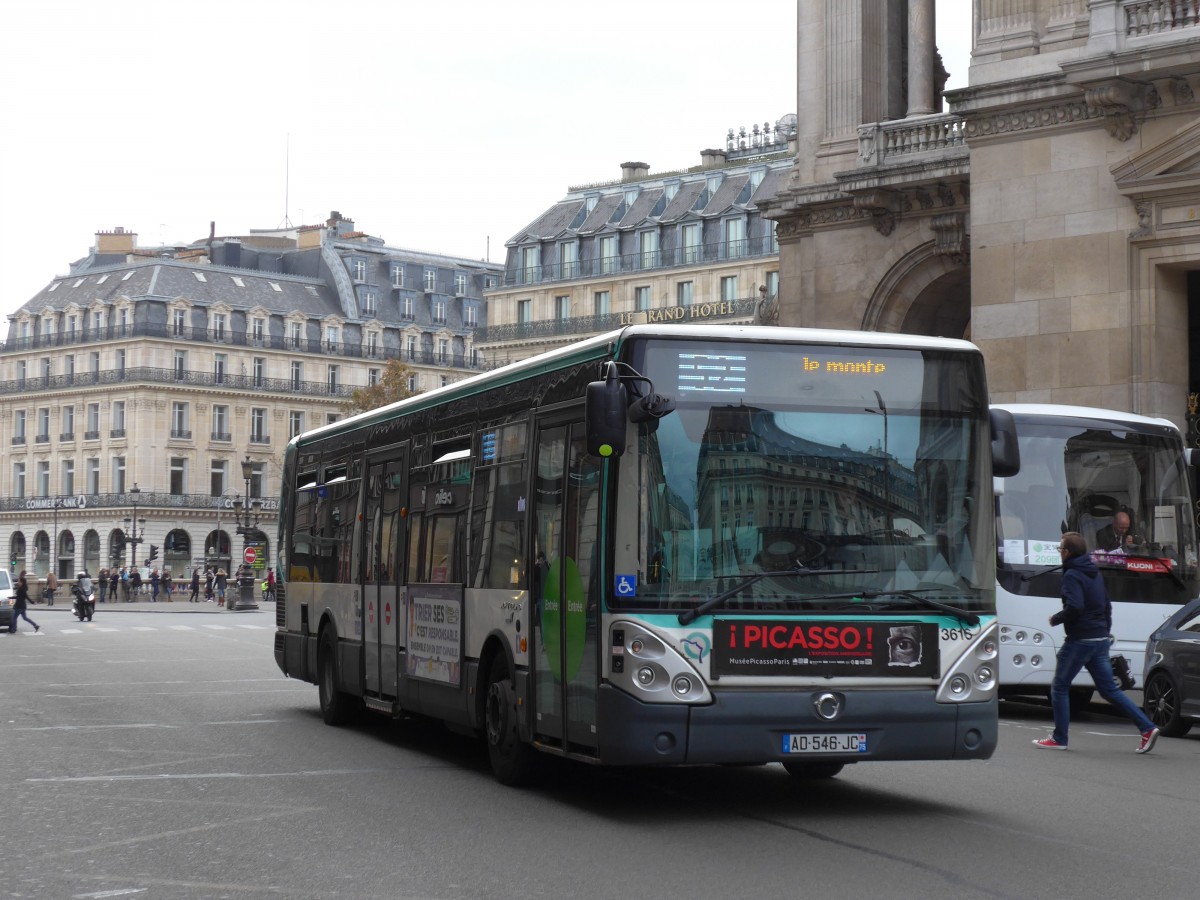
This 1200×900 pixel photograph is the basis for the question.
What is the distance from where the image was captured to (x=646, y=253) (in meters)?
90.4

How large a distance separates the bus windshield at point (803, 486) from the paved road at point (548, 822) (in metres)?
1.35

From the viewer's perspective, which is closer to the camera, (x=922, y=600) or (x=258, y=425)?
(x=922, y=600)

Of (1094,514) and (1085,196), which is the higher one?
(1085,196)

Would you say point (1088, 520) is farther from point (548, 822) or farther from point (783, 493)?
point (548, 822)

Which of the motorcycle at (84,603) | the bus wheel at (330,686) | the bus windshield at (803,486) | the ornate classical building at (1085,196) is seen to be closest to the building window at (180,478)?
the motorcycle at (84,603)

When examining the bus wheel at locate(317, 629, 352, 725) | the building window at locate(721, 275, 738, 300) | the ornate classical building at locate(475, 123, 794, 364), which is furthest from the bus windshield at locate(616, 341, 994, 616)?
the building window at locate(721, 275, 738, 300)

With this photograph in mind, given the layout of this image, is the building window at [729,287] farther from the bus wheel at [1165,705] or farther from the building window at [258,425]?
the bus wheel at [1165,705]

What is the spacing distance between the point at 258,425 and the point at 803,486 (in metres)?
104

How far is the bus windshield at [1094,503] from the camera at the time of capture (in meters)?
18.3

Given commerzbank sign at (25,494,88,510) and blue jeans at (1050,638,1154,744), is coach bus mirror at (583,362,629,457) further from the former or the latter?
commerzbank sign at (25,494,88,510)

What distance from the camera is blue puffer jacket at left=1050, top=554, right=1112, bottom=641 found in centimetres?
1488

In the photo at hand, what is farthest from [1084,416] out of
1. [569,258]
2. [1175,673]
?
[569,258]

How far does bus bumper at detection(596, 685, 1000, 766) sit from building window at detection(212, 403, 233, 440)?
101771 millimetres

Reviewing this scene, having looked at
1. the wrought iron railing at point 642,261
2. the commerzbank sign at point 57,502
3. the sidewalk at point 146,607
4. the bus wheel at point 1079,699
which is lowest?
the sidewalk at point 146,607
